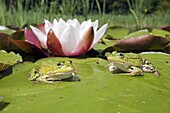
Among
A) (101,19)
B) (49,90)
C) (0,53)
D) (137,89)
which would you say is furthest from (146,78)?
(101,19)

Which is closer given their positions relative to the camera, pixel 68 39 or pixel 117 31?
pixel 68 39

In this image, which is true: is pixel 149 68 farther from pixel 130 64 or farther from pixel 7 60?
pixel 7 60

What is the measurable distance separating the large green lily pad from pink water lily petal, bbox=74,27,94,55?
0.41 feet

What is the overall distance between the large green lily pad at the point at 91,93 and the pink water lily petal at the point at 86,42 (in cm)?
12

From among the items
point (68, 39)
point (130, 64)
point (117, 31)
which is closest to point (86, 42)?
point (68, 39)

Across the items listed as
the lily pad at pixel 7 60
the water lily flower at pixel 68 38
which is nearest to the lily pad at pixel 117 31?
the water lily flower at pixel 68 38

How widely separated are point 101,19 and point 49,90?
169 cm

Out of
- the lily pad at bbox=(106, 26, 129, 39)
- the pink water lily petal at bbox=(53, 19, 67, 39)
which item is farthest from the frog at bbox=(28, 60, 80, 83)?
the lily pad at bbox=(106, 26, 129, 39)

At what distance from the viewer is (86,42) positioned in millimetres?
1004

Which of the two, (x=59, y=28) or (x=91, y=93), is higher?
(x=59, y=28)

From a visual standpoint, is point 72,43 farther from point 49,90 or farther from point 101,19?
point 101,19

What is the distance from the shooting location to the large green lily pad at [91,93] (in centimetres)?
59

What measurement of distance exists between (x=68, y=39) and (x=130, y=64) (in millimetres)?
228

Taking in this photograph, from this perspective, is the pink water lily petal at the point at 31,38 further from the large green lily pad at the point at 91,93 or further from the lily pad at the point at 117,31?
the lily pad at the point at 117,31
